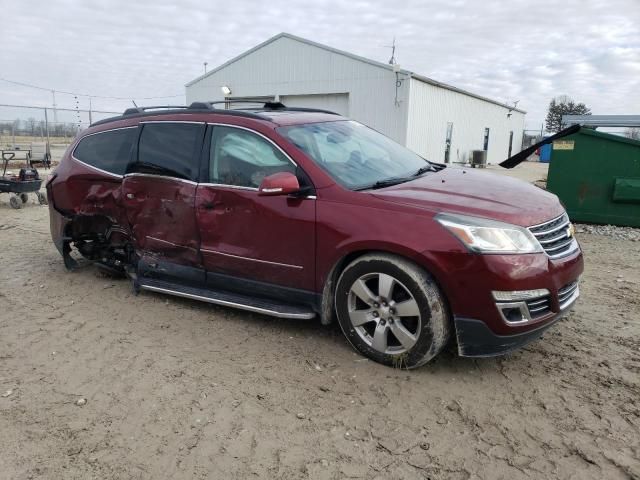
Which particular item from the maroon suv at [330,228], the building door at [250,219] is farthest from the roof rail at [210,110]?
the building door at [250,219]

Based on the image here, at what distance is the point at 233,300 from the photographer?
407cm

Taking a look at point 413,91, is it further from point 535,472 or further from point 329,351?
point 535,472

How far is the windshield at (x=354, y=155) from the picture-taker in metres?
3.75

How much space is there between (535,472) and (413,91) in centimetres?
1657

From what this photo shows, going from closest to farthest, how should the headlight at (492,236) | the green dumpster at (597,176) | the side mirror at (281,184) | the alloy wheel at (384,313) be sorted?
the headlight at (492,236) < the alloy wheel at (384,313) < the side mirror at (281,184) < the green dumpster at (597,176)

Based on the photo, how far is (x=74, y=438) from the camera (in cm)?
277

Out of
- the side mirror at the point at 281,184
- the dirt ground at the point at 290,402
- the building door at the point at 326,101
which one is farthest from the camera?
the building door at the point at 326,101

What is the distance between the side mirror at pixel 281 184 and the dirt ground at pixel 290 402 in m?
1.20

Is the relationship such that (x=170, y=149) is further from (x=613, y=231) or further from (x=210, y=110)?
(x=613, y=231)

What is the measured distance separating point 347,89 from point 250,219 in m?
15.6

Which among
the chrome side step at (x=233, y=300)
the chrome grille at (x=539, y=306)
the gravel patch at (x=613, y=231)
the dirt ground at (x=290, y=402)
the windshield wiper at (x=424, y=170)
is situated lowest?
the dirt ground at (x=290, y=402)

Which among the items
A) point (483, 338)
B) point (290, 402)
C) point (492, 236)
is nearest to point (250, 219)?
point (290, 402)

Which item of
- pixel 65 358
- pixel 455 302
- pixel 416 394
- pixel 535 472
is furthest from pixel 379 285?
pixel 65 358

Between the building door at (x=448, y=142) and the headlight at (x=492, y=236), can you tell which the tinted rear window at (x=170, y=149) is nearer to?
the headlight at (x=492, y=236)
